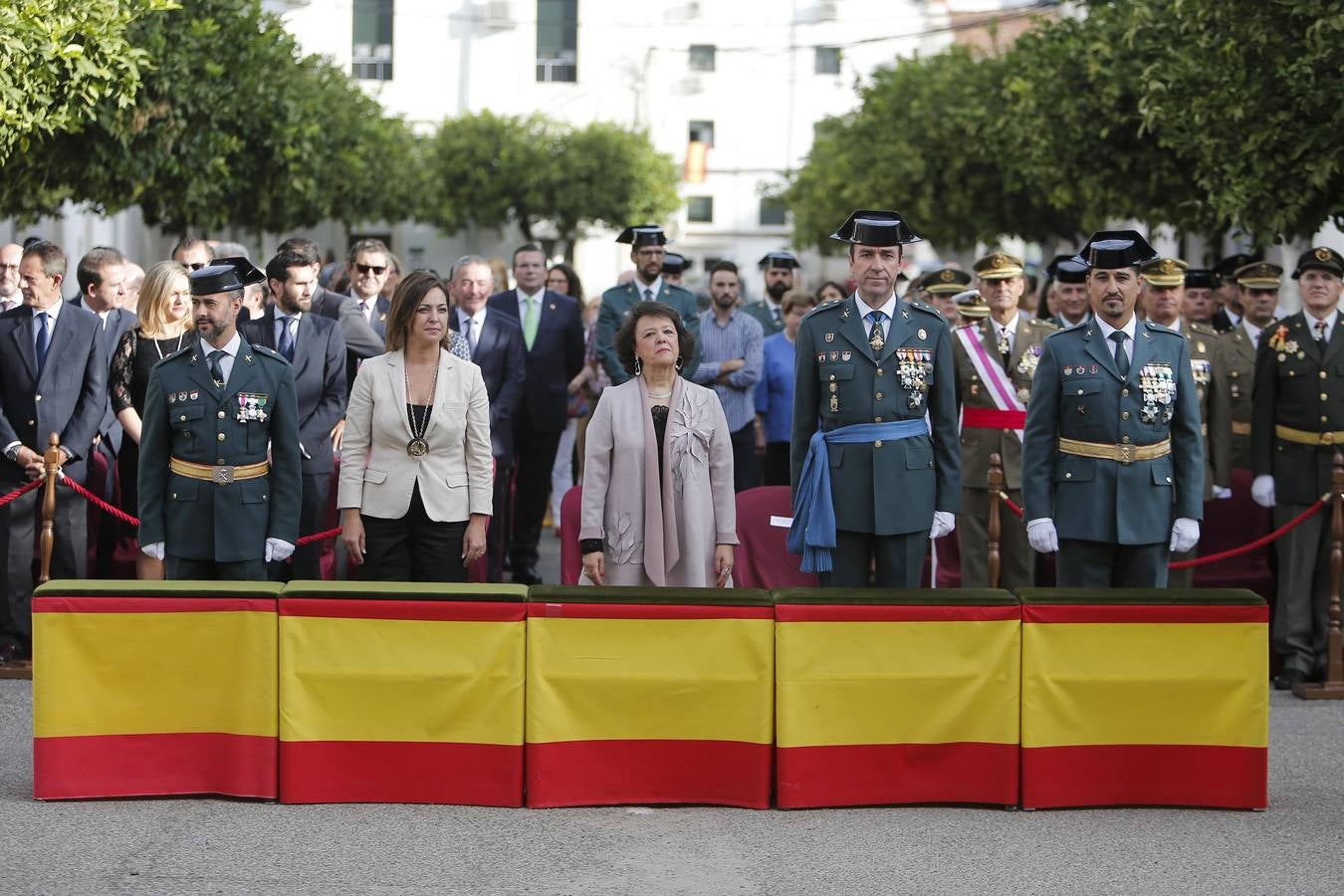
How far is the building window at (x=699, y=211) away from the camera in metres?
66.7

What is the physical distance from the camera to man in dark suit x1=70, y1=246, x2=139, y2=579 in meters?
10.5

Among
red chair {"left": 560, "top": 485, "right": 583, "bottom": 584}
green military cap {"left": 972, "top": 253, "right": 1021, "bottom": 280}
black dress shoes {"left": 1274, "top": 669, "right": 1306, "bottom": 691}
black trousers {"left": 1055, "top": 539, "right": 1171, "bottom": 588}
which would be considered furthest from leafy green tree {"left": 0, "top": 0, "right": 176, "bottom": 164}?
black dress shoes {"left": 1274, "top": 669, "right": 1306, "bottom": 691}

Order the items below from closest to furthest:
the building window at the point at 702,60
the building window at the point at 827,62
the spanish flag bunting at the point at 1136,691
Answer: the spanish flag bunting at the point at 1136,691 < the building window at the point at 702,60 < the building window at the point at 827,62

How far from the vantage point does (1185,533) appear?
8109mm

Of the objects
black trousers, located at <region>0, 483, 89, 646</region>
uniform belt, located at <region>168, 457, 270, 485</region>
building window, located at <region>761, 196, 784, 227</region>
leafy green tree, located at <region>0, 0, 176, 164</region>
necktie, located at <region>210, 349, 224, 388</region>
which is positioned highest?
building window, located at <region>761, 196, 784, 227</region>

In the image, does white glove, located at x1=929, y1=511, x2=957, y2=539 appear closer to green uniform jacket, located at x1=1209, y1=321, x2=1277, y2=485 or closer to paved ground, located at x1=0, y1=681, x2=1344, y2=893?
paved ground, located at x1=0, y1=681, x2=1344, y2=893

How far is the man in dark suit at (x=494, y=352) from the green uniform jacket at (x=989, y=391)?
2631 millimetres

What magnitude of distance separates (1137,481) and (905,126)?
2630 cm

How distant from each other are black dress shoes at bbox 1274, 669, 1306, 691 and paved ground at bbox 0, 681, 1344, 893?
2.84 m

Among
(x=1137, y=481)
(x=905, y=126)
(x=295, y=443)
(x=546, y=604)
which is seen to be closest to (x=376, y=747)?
(x=546, y=604)

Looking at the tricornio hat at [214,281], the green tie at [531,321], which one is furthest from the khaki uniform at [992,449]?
the tricornio hat at [214,281]

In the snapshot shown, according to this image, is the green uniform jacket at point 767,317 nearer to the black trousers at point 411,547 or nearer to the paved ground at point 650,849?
the black trousers at point 411,547

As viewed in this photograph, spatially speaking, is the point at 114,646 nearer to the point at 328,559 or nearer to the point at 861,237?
the point at 861,237

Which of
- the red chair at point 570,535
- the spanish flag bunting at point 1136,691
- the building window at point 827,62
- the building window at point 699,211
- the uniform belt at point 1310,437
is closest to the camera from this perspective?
the spanish flag bunting at point 1136,691
